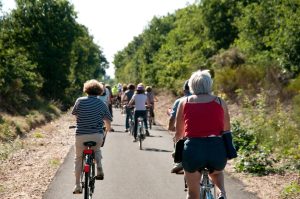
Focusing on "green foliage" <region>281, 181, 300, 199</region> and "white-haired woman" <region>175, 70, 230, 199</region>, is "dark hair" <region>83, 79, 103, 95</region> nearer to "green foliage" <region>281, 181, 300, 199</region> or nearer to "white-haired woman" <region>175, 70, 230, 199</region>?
"white-haired woman" <region>175, 70, 230, 199</region>

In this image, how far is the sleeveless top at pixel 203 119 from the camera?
6.07 metres

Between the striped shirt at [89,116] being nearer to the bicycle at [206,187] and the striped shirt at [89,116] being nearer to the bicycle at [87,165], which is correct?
the bicycle at [87,165]

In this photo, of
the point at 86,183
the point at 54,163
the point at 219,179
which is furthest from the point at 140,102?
the point at 219,179

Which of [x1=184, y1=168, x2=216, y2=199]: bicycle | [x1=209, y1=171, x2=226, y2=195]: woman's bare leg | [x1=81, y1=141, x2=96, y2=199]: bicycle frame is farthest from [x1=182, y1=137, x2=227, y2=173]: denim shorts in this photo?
[x1=81, y1=141, x2=96, y2=199]: bicycle frame

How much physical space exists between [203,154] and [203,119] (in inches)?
16.0

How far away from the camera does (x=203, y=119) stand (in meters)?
6.09

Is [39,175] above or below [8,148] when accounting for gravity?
below

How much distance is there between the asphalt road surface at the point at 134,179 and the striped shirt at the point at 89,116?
1686 millimetres

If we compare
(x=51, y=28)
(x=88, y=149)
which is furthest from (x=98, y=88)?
(x=51, y=28)

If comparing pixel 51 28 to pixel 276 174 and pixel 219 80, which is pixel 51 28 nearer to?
pixel 219 80

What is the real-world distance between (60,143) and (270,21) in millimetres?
15555

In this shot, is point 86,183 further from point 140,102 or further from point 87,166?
point 140,102

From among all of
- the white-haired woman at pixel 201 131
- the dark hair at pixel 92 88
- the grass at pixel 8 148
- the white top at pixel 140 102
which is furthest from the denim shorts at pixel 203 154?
the white top at pixel 140 102

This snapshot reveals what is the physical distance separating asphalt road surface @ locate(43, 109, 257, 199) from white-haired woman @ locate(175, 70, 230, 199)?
3.76m
